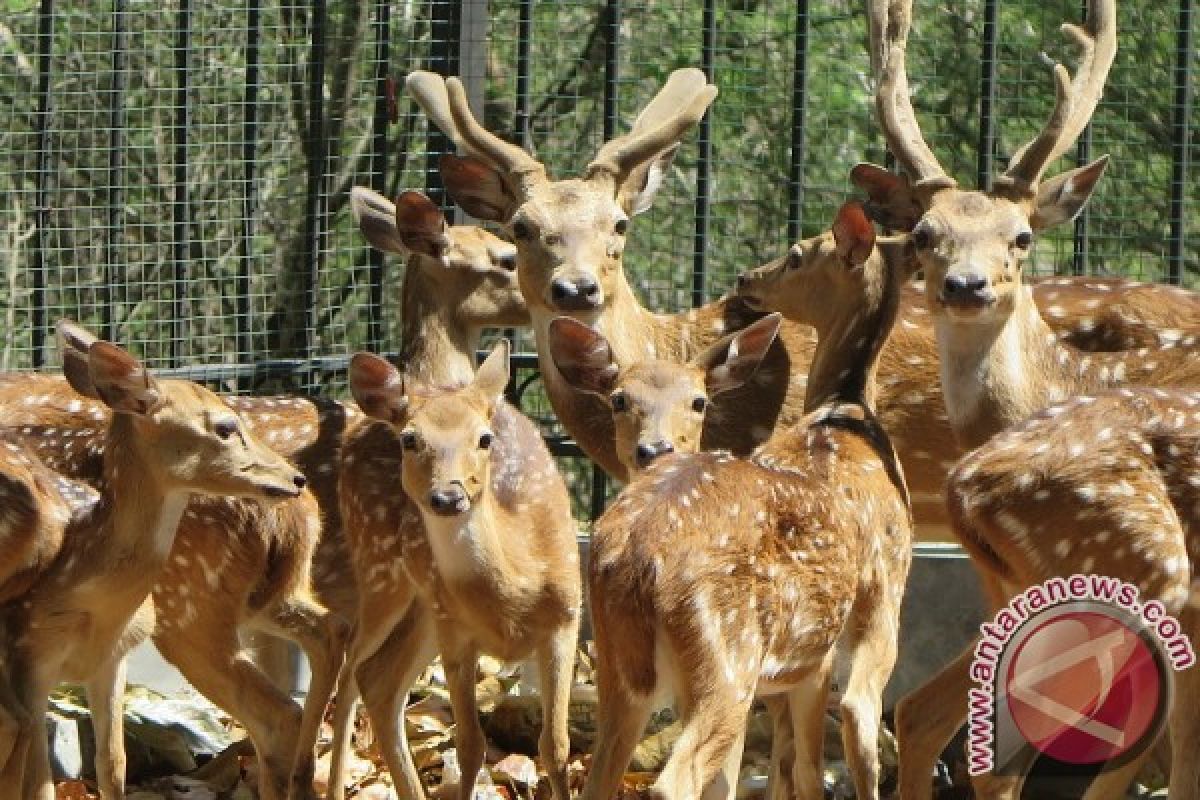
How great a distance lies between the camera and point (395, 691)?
963 centimetres

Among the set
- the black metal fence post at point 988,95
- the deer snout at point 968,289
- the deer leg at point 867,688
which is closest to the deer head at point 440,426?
the deer leg at point 867,688

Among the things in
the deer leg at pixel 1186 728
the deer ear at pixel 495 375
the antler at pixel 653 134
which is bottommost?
the deer leg at pixel 1186 728

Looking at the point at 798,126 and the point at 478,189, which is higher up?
the point at 798,126

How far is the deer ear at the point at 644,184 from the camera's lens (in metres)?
10.5

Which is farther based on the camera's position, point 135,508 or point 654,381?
point 654,381

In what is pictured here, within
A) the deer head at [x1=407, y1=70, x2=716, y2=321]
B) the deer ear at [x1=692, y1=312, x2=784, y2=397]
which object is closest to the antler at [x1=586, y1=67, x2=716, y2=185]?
the deer head at [x1=407, y1=70, x2=716, y2=321]

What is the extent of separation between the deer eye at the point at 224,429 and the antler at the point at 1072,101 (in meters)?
2.82

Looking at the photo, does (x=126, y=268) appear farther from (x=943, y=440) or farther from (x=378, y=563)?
(x=943, y=440)

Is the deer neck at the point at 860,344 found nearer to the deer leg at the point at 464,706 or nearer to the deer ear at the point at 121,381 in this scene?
the deer leg at the point at 464,706

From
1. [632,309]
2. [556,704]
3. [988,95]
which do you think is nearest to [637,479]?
[556,704]

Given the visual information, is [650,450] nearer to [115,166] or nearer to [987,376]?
[987,376]

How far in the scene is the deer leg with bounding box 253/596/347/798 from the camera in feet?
31.5

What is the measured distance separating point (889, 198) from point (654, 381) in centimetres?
150

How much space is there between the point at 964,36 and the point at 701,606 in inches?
229
